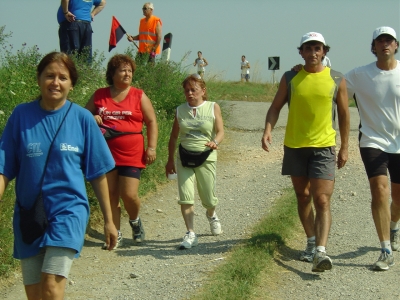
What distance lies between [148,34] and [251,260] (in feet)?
26.9

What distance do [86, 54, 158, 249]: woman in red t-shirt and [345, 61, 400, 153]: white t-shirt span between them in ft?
7.04

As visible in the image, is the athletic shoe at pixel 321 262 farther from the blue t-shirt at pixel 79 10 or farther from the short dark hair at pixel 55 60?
the blue t-shirt at pixel 79 10

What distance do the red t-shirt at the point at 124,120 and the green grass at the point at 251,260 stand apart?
1433 millimetres

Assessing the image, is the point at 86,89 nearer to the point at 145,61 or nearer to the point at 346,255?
the point at 145,61

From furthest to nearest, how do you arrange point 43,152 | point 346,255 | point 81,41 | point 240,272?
point 81,41 < point 346,255 < point 240,272 < point 43,152

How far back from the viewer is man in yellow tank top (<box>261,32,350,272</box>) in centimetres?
652

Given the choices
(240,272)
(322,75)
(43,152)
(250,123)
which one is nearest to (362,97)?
(322,75)

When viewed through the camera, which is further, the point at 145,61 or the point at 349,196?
the point at 145,61

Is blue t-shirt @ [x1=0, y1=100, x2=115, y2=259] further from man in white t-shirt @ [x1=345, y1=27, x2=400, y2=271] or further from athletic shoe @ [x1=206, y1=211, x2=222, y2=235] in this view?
athletic shoe @ [x1=206, y1=211, x2=222, y2=235]

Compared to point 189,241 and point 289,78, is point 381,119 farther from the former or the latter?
point 189,241

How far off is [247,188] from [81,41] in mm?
4058

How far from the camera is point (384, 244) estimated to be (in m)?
6.75

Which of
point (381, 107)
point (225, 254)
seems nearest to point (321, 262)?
point (225, 254)

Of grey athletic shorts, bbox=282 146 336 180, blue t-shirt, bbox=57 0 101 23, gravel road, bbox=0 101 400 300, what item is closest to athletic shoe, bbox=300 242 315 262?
gravel road, bbox=0 101 400 300
